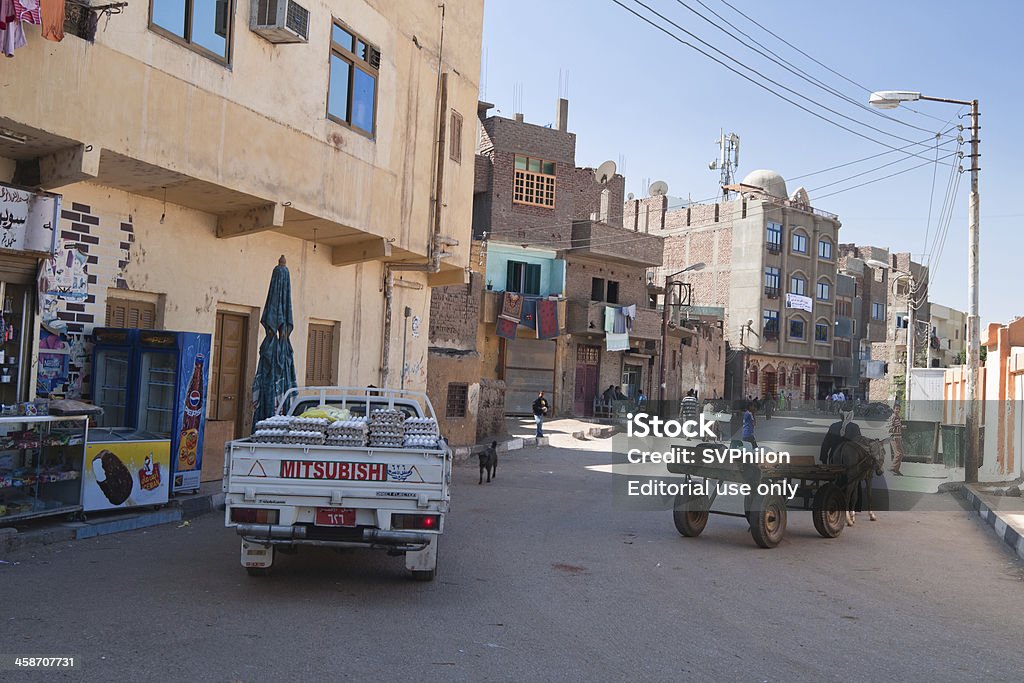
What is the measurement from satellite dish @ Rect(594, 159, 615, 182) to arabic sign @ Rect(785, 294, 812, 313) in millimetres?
23850

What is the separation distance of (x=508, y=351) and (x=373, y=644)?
35.4 meters

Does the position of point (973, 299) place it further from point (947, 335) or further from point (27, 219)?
point (947, 335)

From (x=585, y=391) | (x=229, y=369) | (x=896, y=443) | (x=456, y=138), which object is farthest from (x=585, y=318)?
(x=229, y=369)

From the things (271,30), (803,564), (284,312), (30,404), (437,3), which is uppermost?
(437,3)

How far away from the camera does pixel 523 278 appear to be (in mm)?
42500

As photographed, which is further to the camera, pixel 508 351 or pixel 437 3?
pixel 508 351

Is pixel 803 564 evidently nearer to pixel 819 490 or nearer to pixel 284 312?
pixel 819 490

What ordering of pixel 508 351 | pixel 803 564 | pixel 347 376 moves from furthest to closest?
pixel 508 351 → pixel 347 376 → pixel 803 564

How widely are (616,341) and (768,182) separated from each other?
31371 millimetres

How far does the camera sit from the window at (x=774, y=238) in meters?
65.2

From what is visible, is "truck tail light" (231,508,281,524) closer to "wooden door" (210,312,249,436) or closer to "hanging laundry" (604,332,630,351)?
"wooden door" (210,312,249,436)

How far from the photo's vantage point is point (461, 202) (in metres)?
19.2

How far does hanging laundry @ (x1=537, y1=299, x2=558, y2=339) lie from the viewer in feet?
132

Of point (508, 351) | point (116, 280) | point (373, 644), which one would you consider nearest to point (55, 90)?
point (116, 280)
